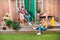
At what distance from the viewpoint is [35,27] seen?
938 cm

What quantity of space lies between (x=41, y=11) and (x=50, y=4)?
31.1 inches

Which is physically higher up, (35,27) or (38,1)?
(38,1)

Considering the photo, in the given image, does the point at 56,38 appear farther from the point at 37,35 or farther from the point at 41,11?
the point at 41,11

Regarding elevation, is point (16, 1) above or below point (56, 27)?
above

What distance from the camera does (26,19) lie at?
995 centimetres

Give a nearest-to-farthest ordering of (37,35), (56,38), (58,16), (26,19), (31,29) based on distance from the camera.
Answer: (56,38)
(37,35)
(31,29)
(26,19)
(58,16)

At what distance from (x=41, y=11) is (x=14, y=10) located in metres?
1.76

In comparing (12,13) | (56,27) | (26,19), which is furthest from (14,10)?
(56,27)

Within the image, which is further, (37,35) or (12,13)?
(12,13)

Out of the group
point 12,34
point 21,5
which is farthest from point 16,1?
point 12,34

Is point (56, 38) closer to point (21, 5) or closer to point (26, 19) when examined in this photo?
point (26, 19)

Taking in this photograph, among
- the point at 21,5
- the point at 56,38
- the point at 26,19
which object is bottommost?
the point at 56,38

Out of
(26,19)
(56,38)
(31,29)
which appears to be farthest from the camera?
(26,19)

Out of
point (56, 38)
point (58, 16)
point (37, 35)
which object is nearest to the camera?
point (56, 38)
